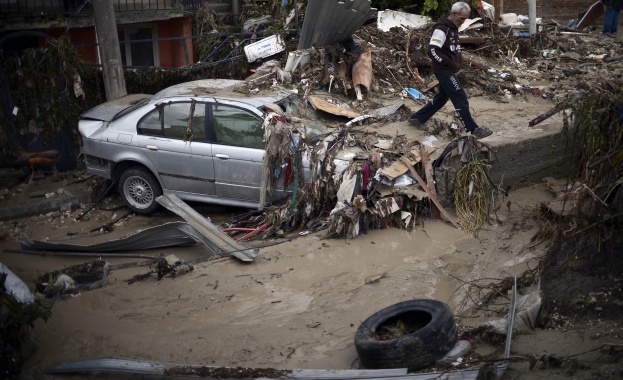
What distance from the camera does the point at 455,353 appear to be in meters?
6.28

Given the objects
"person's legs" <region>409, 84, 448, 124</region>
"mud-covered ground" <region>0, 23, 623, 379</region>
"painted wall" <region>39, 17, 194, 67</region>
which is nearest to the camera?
"mud-covered ground" <region>0, 23, 623, 379</region>

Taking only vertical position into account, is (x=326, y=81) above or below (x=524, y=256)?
above

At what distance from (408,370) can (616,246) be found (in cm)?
237

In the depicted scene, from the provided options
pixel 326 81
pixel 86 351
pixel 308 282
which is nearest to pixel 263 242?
pixel 308 282

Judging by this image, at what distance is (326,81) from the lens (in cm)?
1242

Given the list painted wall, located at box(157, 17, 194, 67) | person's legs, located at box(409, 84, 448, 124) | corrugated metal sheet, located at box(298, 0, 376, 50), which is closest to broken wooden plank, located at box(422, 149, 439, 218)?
person's legs, located at box(409, 84, 448, 124)

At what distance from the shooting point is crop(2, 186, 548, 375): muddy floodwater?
6910mm

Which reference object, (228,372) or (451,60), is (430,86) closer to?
(451,60)

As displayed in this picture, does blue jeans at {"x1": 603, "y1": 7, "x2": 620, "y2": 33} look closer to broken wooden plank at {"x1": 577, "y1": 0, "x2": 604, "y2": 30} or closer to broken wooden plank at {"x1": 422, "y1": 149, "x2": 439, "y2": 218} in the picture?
broken wooden plank at {"x1": 577, "y1": 0, "x2": 604, "y2": 30}

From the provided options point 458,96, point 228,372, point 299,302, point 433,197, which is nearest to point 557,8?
point 458,96

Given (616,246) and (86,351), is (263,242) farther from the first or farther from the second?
(616,246)

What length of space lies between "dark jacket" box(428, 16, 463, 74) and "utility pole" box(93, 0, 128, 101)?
18.2 ft

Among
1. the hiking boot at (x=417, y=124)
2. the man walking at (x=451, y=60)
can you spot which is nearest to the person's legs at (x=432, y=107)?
the hiking boot at (x=417, y=124)

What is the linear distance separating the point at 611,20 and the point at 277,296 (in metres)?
14.1
